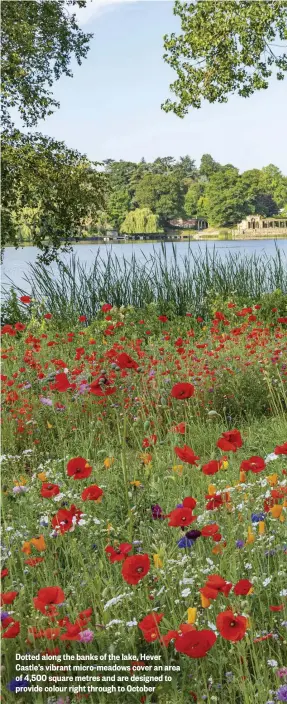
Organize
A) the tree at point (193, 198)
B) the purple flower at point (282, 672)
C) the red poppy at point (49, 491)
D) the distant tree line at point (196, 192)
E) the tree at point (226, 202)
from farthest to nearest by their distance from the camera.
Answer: the tree at point (226, 202)
the tree at point (193, 198)
the distant tree line at point (196, 192)
the red poppy at point (49, 491)
the purple flower at point (282, 672)

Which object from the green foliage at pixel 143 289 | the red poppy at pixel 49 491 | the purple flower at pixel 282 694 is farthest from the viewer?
the green foliage at pixel 143 289

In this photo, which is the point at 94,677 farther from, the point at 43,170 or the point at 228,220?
the point at 228,220

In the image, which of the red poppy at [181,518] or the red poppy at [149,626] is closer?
the red poppy at [149,626]

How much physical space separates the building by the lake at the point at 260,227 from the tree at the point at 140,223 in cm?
979

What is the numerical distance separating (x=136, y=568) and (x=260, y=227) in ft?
187

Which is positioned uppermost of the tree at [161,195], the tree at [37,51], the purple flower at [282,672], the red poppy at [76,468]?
the tree at [161,195]

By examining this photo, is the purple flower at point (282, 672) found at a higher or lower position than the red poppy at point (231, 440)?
lower

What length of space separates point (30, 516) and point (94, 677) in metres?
1.35

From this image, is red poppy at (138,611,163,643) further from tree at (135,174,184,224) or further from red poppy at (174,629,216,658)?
tree at (135,174,184,224)

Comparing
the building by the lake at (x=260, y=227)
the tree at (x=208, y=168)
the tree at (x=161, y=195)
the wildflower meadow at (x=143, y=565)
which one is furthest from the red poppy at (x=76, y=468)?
the tree at (x=208, y=168)

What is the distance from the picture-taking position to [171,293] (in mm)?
9336

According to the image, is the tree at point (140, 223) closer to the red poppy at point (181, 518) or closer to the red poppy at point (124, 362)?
the red poppy at point (124, 362)

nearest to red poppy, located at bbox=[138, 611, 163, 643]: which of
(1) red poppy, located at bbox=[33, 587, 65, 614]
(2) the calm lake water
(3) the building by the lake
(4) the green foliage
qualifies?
(1) red poppy, located at bbox=[33, 587, 65, 614]

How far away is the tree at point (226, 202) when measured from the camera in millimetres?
62091
